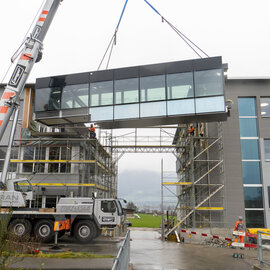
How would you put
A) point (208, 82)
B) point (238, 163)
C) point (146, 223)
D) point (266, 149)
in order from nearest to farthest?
point (208, 82) → point (238, 163) → point (266, 149) → point (146, 223)

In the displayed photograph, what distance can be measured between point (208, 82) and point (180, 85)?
1652mm

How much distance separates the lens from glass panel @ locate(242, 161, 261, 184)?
61.1ft

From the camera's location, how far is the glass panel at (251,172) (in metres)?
18.6

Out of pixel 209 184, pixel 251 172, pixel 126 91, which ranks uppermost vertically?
pixel 126 91

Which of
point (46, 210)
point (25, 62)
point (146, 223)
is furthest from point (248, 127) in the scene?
point (146, 223)

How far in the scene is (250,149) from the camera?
1916cm

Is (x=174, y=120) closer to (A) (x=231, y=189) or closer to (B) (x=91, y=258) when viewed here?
(A) (x=231, y=189)

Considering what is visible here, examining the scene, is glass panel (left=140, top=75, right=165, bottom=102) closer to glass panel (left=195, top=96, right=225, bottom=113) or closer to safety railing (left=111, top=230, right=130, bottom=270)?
glass panel (left=195, top=96, right=225, bottom=113)

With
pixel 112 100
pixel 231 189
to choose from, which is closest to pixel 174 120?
pixel 112 100

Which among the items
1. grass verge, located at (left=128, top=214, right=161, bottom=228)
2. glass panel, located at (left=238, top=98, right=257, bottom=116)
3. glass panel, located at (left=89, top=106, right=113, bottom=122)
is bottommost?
grass verge, located at (left=128, top=214, right=161, bottom=228)

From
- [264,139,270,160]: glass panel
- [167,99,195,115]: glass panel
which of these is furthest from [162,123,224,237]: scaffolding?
[264,139,270,160]: glass panel

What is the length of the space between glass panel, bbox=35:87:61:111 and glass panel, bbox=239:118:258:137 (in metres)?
12.3

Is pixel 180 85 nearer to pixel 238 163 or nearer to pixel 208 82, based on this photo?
pixel 208 82

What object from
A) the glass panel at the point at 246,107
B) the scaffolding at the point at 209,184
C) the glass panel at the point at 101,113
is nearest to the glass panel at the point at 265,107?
the glass panel at the point at 246,107
